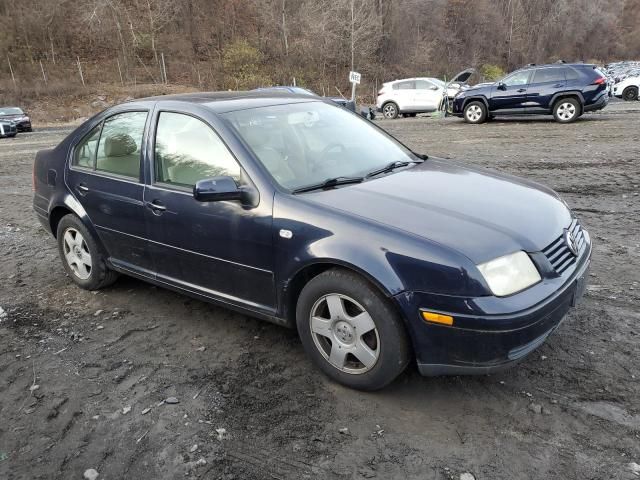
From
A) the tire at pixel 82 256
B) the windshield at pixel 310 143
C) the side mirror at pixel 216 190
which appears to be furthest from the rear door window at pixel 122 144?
the side mirror at pixel 216 190

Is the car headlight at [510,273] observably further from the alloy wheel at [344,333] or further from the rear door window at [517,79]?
the rear door window at [517,79]

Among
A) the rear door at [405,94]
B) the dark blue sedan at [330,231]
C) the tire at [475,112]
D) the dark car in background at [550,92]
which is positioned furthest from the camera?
the rear door at [405,94]

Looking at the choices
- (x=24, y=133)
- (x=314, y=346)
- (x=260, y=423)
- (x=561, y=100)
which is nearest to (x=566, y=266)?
(x=314, y=346)

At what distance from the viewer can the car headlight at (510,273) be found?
253 cm

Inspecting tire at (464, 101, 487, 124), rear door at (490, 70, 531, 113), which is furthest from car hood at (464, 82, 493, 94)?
tire at (464, 101, 487, 124)

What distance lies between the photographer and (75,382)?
3.23 meters

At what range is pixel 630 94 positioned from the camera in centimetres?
2511

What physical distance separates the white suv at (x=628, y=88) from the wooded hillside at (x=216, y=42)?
22.6 m

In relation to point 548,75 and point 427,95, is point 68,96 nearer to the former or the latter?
point 427,95

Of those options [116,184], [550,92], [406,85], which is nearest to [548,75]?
[550,92]

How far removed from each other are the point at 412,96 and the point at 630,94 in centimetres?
1146

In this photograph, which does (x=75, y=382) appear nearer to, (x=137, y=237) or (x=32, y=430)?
(x=32, y=430)

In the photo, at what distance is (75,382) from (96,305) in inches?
46.7

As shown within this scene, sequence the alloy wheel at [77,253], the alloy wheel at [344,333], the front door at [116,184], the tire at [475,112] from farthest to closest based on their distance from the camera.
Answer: the tire at [475,112], the alloy wheel at [77,253], the front door at [116,184], the alloy wheel at [344,333]
